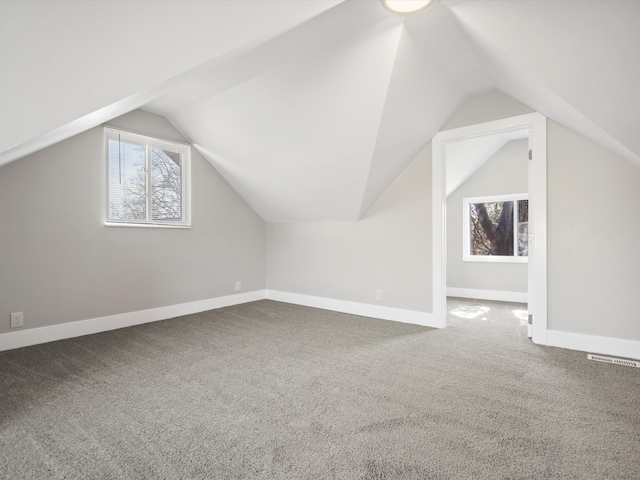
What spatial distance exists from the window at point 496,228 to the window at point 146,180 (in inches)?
185

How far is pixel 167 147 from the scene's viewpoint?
422cm

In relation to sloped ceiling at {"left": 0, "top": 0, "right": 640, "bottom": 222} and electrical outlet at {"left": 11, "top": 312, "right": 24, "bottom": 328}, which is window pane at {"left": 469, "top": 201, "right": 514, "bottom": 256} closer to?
sloped ceiling at {"left": 0, "top": 0, "right": 640, "bottom": 222}

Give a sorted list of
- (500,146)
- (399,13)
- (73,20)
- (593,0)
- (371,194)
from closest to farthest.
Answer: (73,20)
(593,0)
(399,13)
(371,194)
(500,146)

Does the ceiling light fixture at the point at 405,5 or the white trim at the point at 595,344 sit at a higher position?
the ceiling light fixture at the point at 405,5

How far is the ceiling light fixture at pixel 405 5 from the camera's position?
6.59 feet

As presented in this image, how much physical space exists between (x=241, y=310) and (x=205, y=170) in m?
1.95

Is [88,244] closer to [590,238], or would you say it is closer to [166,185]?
[166,185]

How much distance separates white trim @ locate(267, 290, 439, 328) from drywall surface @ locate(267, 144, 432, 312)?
60mm

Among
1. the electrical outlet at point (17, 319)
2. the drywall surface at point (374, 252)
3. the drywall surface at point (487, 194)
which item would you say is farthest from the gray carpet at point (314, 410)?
the drywall surface at point (487, 194)

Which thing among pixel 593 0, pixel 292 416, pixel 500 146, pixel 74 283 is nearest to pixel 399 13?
pixel 593 0

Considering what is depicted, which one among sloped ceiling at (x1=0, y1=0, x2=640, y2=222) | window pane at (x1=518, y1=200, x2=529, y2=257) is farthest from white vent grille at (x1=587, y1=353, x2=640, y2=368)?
window pane at (x1=518, y1=200, x2=529, y2=257)

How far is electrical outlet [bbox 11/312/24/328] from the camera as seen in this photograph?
3.00 metres

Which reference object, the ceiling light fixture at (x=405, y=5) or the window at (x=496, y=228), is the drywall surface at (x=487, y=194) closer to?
Result: the window at (x=496, y=228)

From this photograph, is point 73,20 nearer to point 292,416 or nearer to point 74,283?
point 292,416
